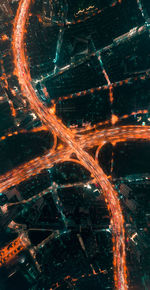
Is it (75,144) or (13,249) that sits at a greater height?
(75,144)

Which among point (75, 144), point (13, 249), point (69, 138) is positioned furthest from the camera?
point (69, 138)

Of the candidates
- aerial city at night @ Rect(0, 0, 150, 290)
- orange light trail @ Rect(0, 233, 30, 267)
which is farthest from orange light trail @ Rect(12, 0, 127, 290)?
orange light trail @ Rect(0, 233, 30, 267)

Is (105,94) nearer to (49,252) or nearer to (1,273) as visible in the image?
(49,252)

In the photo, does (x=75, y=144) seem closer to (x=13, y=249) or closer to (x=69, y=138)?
(x=69, y=138)

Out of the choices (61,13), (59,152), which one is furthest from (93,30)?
(59,152)

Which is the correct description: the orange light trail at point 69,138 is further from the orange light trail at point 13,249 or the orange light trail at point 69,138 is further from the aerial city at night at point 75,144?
the orange light trail at point 13,249

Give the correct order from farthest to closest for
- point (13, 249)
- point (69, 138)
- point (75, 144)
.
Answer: point (69, 138) < point (75, 144) < point (13, 249)

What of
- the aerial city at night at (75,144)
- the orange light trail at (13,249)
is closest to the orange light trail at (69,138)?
the aerial city at night at (75,144)

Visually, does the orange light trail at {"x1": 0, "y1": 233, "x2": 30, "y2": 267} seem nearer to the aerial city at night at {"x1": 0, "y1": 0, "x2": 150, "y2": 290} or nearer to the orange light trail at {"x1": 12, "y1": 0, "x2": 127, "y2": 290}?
the aerial city at night at {"x1": 0, "y1": 0, "x2": 150, "y2": 290}

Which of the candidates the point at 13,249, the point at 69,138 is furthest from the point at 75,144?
the point at 13,249
